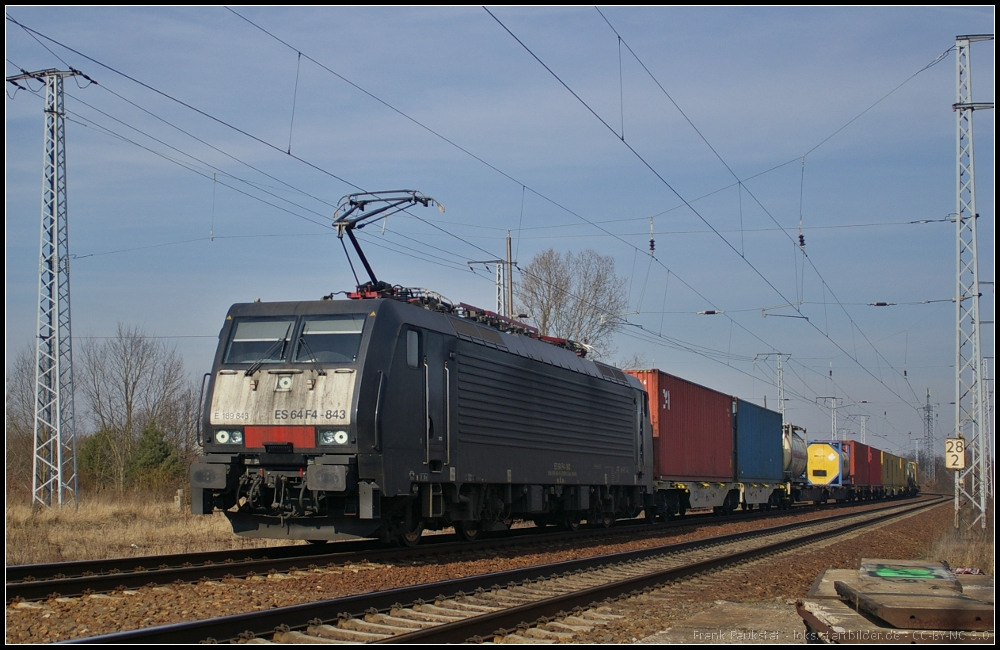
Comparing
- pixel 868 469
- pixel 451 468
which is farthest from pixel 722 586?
pixel 868 469

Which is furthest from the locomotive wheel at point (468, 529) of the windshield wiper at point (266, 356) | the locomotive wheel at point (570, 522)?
the windshield wiper at point (266, 356)

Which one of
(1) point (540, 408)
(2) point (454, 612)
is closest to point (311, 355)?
(2) point (454, 612)

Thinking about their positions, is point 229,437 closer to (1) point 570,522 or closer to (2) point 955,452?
(1) point 570,522

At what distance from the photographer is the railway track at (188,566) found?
9.86 metres

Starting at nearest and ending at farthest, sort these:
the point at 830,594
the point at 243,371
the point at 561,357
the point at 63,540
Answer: the point at 830,594
the point at 243,371
the point at 63,540
the point at 561,357

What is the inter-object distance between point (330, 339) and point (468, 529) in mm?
5171

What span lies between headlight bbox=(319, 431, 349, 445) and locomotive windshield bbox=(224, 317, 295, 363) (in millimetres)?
1421

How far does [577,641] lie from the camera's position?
28.5 ft

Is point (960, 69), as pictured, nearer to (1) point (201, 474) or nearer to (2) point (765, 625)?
(2) point (765, 625)

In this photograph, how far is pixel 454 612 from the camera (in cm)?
984

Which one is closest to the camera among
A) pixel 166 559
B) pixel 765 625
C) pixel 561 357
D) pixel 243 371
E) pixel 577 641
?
pixel 577 641

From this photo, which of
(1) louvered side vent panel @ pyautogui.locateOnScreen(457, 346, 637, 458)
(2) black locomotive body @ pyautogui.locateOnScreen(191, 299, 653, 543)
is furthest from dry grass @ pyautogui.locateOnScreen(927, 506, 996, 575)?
(2) black locomotive body @ pyautogui.locateOnScreen(191, 299, 653, 543)

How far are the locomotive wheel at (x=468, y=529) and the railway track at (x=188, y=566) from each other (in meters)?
0.46

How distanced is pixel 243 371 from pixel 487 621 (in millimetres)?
6348
